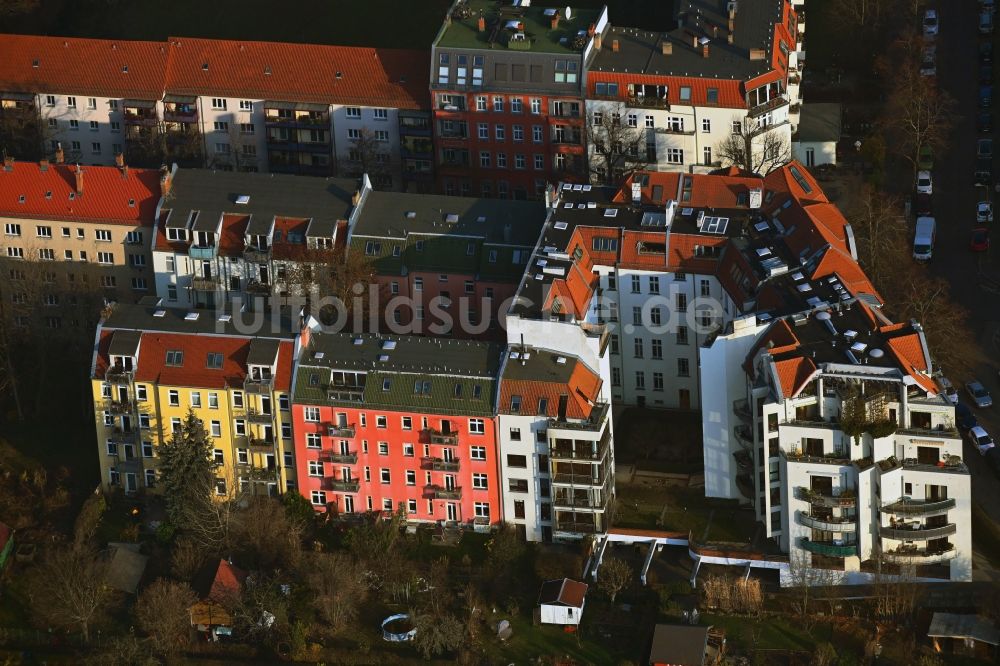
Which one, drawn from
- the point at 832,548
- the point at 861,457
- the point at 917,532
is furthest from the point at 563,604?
the point at 917,532

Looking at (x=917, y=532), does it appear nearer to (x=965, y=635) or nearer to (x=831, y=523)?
(x=831, y=523)

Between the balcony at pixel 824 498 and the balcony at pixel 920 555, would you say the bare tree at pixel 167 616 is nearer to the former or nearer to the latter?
the balcony at pixel 824 498

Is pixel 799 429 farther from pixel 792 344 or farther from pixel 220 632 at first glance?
pixel 220 632

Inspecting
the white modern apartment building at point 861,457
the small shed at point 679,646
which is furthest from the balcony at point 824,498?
the small shed at point 679,646

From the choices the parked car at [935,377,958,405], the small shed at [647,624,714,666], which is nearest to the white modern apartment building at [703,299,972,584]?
the parked car at [935,377,958,405]

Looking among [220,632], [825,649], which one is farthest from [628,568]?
[220,632]

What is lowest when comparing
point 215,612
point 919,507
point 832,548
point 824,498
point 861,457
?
point 215,612
